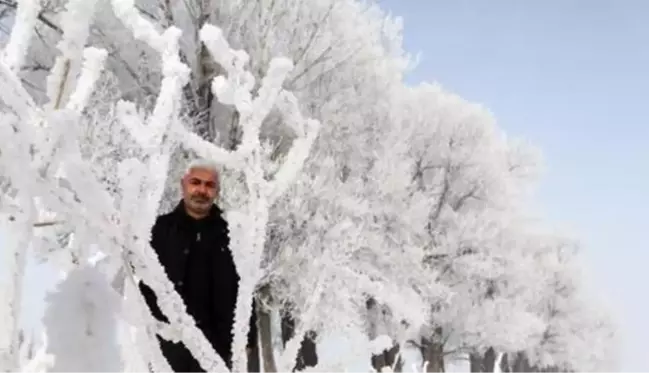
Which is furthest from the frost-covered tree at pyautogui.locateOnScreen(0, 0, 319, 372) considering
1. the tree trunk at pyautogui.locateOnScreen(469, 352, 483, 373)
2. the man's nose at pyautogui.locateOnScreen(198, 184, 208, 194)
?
the tree trunk at pyautogui.locateOnScreen(469, 352, 483, 373)

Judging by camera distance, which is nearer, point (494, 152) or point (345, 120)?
point (345, 120)

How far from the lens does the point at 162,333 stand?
0.96 meters

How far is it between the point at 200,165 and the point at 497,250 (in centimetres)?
2091

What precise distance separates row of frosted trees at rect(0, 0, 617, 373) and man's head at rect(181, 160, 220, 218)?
174 millimetres

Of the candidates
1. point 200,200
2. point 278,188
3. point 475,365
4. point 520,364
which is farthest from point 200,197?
point 520,364

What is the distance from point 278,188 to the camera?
4.27 ft

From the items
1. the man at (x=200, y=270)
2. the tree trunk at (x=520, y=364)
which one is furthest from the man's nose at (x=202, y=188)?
the tree trunk at (x=520, y=364)

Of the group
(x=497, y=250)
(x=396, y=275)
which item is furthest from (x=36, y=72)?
(x=497, y=250)

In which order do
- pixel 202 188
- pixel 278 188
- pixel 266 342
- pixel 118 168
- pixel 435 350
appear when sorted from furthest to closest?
1. pixel 435 350
2. pixel 266 342
3. pixel 202 188
4. pixel 278 188
5. pixel 118 168

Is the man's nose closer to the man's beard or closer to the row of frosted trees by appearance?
the man's beard

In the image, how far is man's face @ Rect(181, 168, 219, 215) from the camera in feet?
7.85

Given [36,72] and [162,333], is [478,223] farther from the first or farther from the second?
[162,333]

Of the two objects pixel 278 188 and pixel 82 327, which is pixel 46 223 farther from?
pixel 278 188

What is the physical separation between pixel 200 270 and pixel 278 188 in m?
1.50
